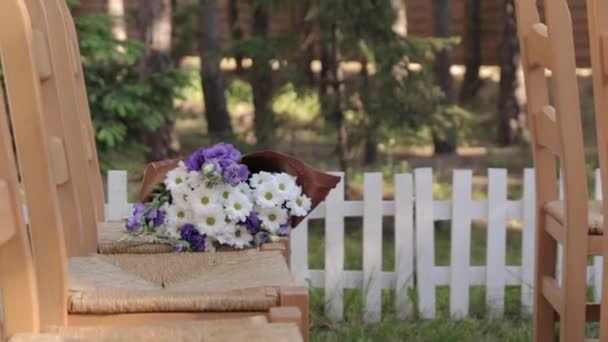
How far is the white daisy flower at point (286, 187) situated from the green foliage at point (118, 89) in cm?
339

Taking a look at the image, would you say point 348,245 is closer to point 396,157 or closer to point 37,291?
point 396,157

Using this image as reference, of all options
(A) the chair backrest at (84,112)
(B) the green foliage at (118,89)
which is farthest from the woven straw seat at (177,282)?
(B) the green foliage at (118,89)

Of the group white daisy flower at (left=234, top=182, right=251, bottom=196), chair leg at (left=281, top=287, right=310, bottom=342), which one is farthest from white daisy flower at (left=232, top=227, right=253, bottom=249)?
chair leg at (left=281, top=287, right=310, bottom=342)

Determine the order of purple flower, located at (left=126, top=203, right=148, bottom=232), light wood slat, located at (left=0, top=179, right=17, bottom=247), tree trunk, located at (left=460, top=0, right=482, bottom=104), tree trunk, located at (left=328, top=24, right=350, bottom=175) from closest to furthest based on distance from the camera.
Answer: light wood slat, located at (left=0, top=179, right=17, bottom=247), purple flower, located at (left=126, top=203, right=148, bottom=232), tree trunk, located at (left=328, top=24, right=350, bottom=175), tree trunk, located at (left=460, top=0, right=482, bottom=104)

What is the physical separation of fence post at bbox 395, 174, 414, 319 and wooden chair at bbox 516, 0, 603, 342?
1907 millimetres

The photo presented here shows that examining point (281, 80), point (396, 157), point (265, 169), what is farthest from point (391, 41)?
point (265, 169)

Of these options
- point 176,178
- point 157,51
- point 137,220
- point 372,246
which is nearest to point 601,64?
point 176,178

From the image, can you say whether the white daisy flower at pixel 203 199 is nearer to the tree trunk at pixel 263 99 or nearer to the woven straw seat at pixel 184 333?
the woven straw seat at pixel 184 333

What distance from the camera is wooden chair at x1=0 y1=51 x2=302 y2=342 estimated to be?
1.92 meters

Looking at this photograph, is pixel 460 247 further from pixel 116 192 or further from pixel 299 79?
pixel 299 79

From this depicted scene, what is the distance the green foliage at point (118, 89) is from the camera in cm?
640

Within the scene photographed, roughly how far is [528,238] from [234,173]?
263 cm

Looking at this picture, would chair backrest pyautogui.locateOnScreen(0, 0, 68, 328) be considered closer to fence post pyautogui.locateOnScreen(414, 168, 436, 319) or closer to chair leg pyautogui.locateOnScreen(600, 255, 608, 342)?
chair leg pyautogui.locateOnScreen(600, 255, 608, 342)

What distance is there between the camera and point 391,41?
712 centimetres
